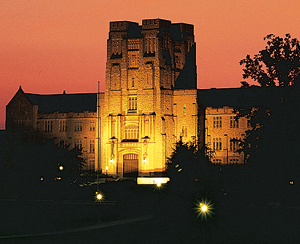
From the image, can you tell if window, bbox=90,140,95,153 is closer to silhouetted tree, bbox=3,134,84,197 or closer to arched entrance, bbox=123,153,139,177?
silhouetted tree, bbox=3,134,84,197

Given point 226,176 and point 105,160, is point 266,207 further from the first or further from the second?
point 105,160

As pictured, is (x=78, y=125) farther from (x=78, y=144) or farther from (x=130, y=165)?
(x=130, y=165)

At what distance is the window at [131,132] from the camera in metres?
91.6

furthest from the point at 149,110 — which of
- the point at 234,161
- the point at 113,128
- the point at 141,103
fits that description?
the point at 234,161

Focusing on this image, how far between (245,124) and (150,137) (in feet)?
41.8

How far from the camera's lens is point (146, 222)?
169ft

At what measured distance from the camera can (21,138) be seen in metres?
102

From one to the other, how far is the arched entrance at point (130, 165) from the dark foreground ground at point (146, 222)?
2510 centimetres

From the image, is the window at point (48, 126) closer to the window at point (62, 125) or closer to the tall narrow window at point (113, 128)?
the window at point (62, 125)

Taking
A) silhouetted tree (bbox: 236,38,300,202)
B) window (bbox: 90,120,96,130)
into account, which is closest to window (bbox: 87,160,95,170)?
window (bbox: 90,120,96,130)

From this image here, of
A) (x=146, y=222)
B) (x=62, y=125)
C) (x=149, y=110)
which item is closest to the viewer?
(x=146, y=222)

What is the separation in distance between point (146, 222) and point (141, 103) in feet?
135

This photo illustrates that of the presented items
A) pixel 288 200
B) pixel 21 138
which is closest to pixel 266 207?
pixel 288 200

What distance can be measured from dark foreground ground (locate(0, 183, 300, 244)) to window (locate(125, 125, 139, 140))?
26.0m
